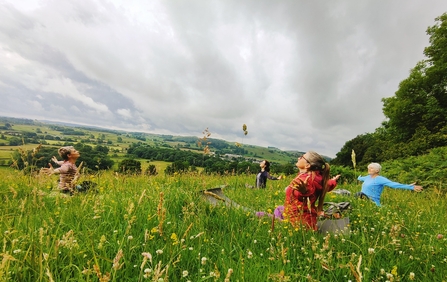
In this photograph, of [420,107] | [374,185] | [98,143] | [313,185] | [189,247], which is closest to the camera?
[189,247]

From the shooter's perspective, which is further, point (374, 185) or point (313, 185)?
point (374, 185)

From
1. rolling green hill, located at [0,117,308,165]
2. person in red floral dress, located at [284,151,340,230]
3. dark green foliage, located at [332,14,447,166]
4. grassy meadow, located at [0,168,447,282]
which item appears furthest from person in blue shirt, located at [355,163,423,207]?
dark green foliage, located at [332,14,447,166]

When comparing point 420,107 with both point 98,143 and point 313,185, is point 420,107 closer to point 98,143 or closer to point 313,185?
point 313,185

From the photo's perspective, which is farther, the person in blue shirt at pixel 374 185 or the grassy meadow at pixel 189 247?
the person in blue shirt at pixel 374 185

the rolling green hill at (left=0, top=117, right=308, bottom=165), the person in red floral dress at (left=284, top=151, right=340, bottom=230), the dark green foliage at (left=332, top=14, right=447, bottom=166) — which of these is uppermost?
the dark green foliage at (left=332, top=14, right=447, bottom=166)

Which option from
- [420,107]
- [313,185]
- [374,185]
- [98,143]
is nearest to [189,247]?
[313,185]

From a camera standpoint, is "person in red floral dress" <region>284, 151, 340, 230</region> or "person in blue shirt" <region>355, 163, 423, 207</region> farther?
"person in blue shirt" <region>355, 163, 423, 207</region>

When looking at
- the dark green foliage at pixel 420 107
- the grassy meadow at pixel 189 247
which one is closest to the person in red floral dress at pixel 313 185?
the grassy meadow at pixel 189 247

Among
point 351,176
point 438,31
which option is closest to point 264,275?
point 351,176

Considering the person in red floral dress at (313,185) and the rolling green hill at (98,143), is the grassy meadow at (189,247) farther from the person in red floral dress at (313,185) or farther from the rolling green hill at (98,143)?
the rolling green hill at (98,143)

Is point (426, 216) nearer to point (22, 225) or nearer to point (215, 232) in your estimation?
point (215, 232)

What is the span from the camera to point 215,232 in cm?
305

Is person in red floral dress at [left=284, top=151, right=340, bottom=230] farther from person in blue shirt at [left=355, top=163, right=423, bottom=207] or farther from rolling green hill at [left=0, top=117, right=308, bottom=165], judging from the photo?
person in blue shirt at [left=355, top=163, right=423, bottom=207]

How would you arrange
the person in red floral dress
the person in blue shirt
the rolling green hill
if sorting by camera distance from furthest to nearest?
the person in blue shirt, the rolling green hill, the person in red floral dress
